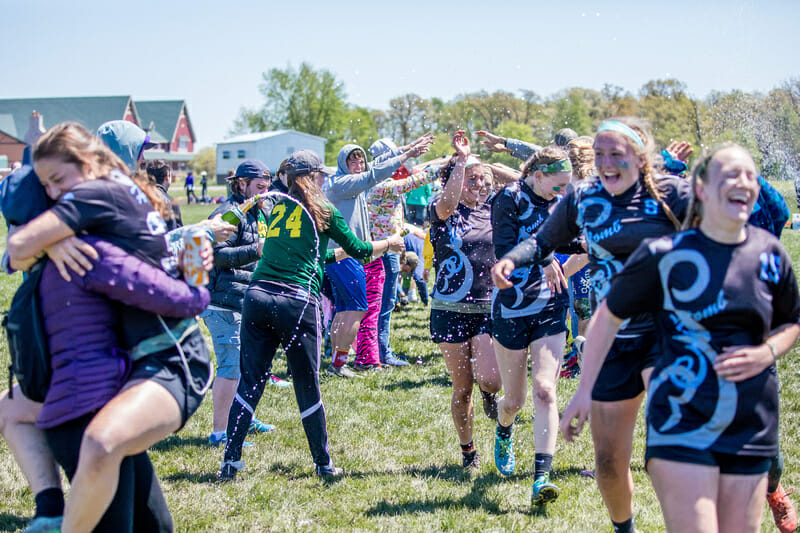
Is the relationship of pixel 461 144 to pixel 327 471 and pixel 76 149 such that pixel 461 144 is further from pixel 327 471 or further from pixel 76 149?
pixel 76 149

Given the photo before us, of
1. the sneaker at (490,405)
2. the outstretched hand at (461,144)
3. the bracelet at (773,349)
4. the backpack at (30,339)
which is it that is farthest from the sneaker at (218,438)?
the bracelet at (773,349)

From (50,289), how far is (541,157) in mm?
2840

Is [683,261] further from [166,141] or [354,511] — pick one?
[166,141]

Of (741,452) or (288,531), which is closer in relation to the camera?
(741,452)

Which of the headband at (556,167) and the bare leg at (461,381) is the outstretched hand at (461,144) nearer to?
the headband at (556,167)

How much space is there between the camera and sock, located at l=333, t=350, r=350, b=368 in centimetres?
761

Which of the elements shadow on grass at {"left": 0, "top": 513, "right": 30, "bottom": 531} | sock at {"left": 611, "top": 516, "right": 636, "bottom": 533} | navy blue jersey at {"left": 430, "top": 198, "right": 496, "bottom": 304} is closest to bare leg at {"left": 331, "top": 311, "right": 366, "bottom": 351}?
navy blue jersey at {"left": 430, "top": 198, "right": 496, "bottom": 304}

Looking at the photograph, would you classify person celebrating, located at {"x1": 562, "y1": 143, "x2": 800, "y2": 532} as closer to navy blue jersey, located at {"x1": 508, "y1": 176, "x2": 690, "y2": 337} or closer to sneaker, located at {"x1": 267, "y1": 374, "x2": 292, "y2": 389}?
navy blue jersey, located at {"x1": 508, "y1": 176, "x2": 690, "y2": 337}

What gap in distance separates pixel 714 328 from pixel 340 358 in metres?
5.56

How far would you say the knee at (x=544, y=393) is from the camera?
4.25 meters

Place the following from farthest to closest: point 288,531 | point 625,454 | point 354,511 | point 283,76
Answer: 1. point 283,76
2. point 354,511
3. point 288,531
4. point 625,454

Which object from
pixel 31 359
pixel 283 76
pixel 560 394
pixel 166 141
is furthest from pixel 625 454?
pixel 166 141

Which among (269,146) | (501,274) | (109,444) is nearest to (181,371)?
(109,444)

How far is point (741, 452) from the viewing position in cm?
238
